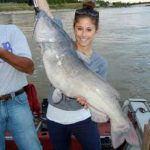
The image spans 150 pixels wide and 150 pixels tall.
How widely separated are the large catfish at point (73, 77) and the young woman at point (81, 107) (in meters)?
0.21

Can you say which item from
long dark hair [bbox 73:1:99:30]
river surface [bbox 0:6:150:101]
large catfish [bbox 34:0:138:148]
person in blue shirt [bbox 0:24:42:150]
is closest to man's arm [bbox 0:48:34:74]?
person in blue shirt [bbox 0:24:42:150]

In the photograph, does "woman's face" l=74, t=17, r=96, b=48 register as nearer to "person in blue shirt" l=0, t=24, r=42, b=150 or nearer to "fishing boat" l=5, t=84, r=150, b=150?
"person in blue shirt" l=0, t=24, r=42, b=150

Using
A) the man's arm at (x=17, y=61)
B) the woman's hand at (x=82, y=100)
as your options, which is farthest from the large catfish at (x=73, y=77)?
the man's arm at (x=17, y=61)

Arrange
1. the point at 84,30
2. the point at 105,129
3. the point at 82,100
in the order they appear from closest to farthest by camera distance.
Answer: the point at 82,100 < the point at 84,30 < the point at 105,129

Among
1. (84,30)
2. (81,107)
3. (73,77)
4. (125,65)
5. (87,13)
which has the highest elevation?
(87,13)

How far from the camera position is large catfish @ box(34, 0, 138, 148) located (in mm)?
3824

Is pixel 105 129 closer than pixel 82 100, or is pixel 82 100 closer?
pixel 82 100

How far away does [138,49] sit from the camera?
24.3 metres

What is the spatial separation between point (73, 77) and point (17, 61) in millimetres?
669

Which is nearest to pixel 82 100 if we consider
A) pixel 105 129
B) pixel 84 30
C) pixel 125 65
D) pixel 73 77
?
pixel 73 77

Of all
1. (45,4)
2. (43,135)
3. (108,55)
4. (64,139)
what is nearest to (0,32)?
(45,4)

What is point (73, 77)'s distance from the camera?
389 cm

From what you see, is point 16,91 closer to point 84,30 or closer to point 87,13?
point 84,30

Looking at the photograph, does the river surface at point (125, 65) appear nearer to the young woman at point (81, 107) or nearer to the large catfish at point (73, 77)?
the young woman at point (81, 107)
